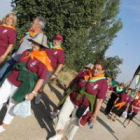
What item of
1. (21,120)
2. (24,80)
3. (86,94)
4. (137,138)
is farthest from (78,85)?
(137,138)

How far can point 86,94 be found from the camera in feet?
21.0

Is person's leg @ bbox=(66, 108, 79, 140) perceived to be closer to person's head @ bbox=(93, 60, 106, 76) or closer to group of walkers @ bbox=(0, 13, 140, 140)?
group of walkers @ bbox=(0, 13, 140, 140)

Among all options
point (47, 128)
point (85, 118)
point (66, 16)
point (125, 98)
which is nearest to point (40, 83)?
point (85, 118)

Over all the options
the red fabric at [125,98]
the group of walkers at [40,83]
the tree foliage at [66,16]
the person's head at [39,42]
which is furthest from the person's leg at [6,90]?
the red fabric at [125,98]

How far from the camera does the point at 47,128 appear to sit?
770cm

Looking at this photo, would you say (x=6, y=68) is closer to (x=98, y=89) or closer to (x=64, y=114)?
(x=64, y=114)

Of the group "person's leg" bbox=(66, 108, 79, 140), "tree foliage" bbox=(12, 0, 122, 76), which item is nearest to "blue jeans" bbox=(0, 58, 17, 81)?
"person's leg" bbox=(66, 108, 79, 140)

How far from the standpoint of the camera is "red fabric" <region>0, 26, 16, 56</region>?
7087 millimetres

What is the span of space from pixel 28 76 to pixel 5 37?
5.65ft

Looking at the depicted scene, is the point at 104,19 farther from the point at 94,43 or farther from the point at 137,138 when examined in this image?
the point at 137,138

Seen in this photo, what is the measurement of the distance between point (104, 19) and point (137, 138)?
1854 centimetres

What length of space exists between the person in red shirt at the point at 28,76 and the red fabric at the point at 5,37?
1.35 m

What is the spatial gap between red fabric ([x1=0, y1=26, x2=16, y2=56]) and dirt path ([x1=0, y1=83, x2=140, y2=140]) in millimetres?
1356

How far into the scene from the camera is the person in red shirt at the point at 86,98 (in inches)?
247
